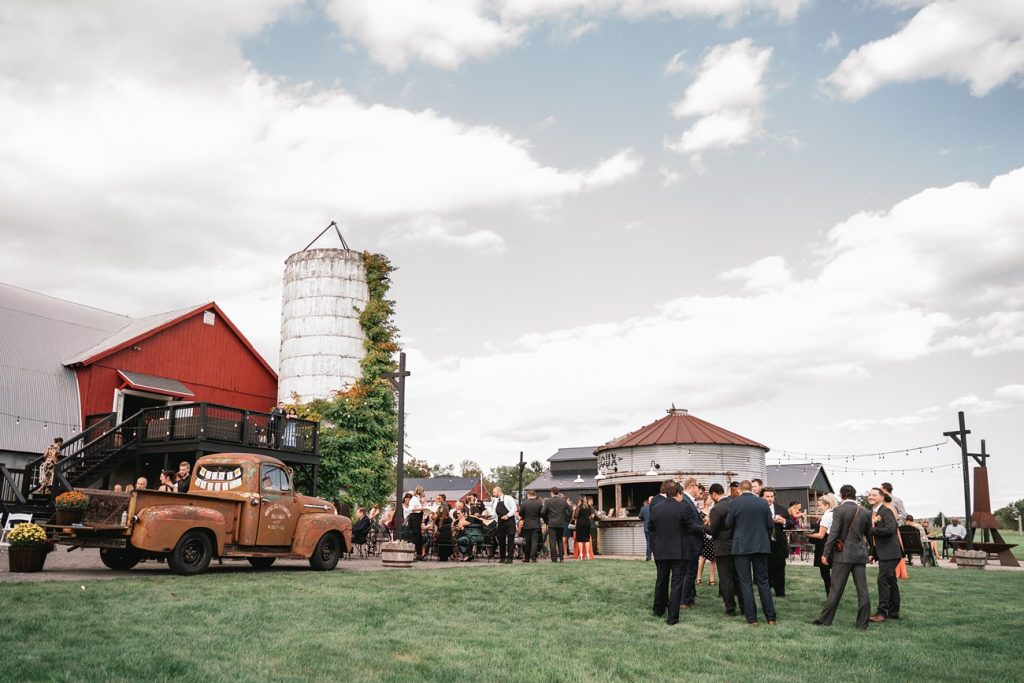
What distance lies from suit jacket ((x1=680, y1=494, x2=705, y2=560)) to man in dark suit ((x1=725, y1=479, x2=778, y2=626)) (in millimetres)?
424

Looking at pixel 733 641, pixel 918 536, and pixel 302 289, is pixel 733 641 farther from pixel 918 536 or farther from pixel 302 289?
pixel 302 289

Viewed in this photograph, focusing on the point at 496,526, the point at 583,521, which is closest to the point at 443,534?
the point at 496,526

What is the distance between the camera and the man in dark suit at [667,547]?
10.5 metres

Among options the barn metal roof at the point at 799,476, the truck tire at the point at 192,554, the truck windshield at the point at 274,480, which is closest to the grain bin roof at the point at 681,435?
the truck windshield at the point at 274,480

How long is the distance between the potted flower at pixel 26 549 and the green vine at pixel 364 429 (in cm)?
1968

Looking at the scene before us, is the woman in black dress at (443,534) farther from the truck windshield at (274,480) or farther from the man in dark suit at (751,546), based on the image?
the man in dark suit at (751,546)

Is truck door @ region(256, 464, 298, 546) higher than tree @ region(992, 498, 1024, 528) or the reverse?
higher

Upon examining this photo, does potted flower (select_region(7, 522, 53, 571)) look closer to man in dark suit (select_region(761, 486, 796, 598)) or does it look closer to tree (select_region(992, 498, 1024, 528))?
man in dark suit (select_region(761, 486, 796, 598))

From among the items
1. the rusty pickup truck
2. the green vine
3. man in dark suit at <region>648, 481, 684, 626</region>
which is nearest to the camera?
man in dark suit at <region>648, 481, 684, 626</region>

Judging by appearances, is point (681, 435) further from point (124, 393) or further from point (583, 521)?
point (124, 393)

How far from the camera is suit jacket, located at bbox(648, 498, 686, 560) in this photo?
10.5 meters

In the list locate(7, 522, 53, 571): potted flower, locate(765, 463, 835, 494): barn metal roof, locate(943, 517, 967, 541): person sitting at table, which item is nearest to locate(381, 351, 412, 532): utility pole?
locate(7, 522, 53, 571): potted flower

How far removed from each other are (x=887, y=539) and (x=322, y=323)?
2874 cm

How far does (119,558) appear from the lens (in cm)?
1439
